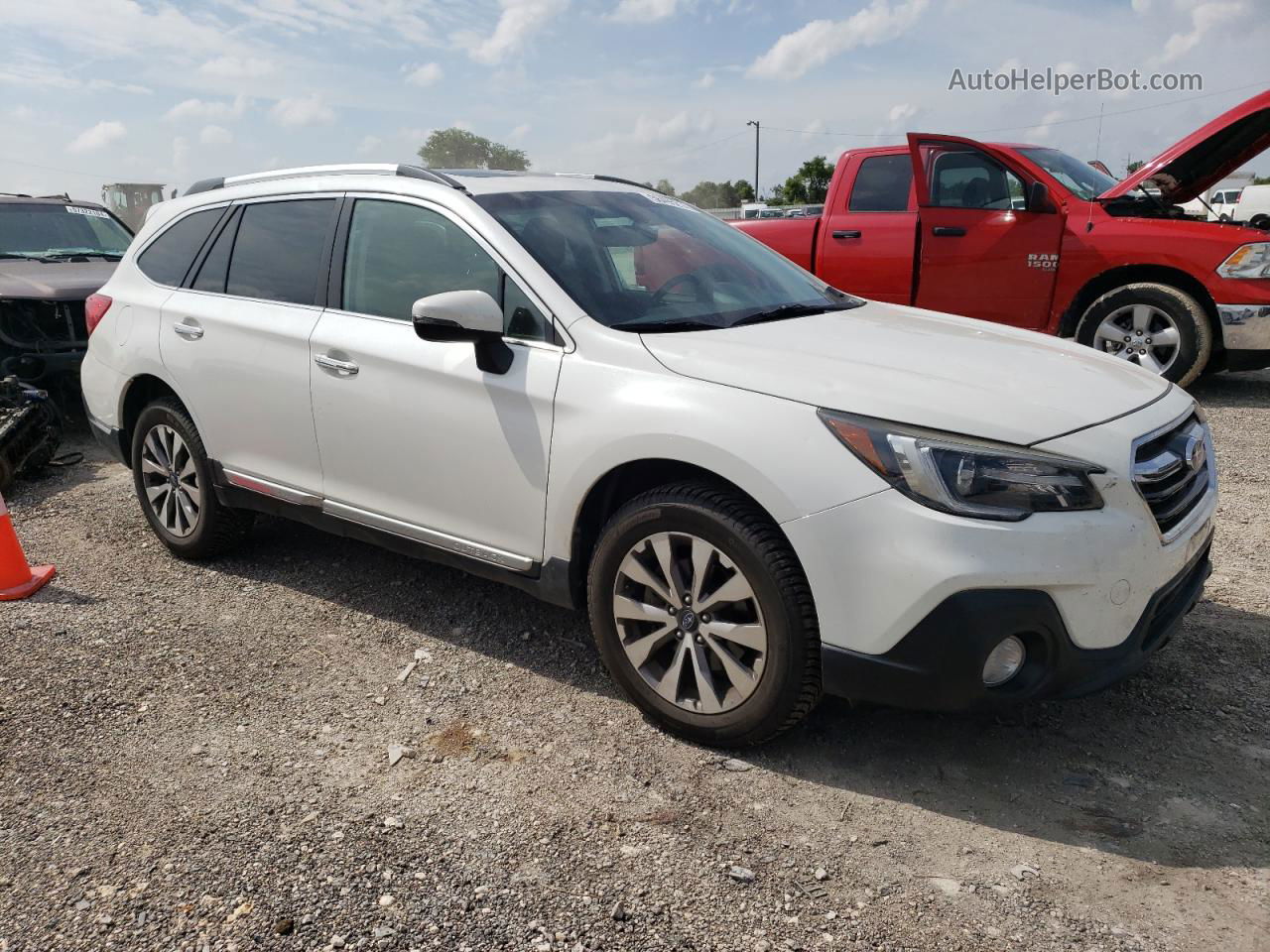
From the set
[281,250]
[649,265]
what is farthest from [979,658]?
[281,250]

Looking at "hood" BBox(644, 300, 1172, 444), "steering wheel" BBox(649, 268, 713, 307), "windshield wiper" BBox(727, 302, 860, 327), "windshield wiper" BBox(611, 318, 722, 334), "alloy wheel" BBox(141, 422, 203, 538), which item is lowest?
"alloy wheel" BBox(141, 422, 203, 538)

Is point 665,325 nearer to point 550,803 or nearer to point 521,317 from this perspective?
point 521,317

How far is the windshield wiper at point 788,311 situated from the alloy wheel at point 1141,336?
4.45 metres

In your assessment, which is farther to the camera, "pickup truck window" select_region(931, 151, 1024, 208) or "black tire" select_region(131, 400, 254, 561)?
"pickup truck window" select_region(931, 151, 1024, 208)

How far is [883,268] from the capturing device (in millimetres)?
8164

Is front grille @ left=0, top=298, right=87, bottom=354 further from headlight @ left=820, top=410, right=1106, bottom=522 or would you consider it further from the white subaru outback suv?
headlight @ left=820, top=410, right=1106, bottom=522

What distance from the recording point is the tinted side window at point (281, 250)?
4.07 metres

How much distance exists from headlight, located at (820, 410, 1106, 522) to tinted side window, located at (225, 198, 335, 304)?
247cm

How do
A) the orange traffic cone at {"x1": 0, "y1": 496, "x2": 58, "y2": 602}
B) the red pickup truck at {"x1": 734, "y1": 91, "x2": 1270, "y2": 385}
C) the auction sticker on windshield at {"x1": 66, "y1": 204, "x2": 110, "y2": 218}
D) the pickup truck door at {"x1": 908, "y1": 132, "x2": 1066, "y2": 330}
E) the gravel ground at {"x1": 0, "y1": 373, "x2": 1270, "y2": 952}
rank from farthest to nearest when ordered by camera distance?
the auction sticker on windshield at {"x1": 66, "y1": 204, "x2": 110, "y2": 218} → the pickup truck door at {"x1": 908, "y1": 132, "x2": 1066, "y2": 330} → the red pickup truck at {"x1": 734, "y1": 91, "x2": 1270, "y2": 385} → the orange traffic cone at {"x1": 0, "y1": 496, "x2": 58, "y2": 602} → the gravel ground at {"x1": 0, "y1": 373, "x2": 1270, "y2": 952}

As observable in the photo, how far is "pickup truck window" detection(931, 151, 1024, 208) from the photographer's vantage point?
25.6 feet

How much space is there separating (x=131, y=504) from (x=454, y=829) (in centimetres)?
398

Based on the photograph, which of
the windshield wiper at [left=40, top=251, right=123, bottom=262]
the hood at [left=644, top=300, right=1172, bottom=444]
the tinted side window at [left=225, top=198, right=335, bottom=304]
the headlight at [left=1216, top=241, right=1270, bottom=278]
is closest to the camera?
the hood at [left=644, top=300, right=1172, bottom=444]

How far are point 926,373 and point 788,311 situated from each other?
2.77 feet

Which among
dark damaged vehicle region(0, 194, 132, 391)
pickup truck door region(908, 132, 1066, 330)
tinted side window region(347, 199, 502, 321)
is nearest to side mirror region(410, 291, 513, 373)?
tinted side window region(347, 199, 502, 321)
